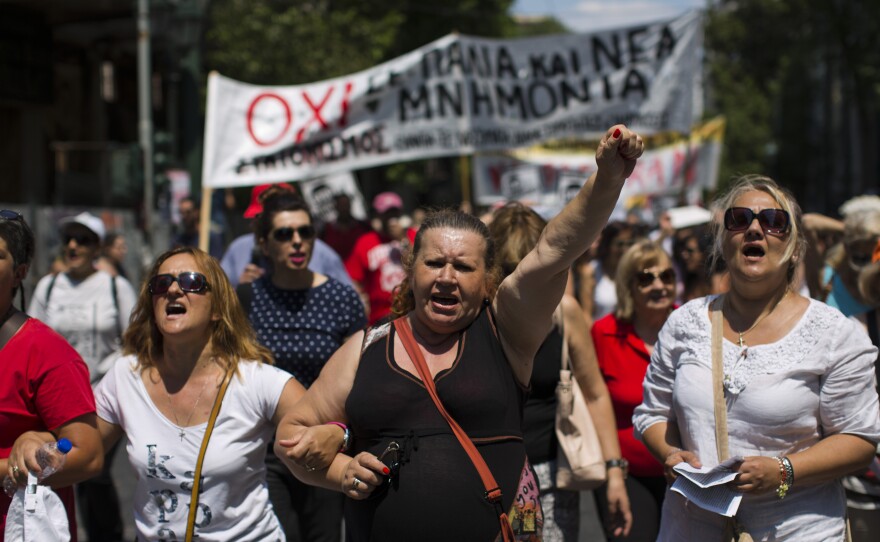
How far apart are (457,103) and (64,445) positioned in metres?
6.79

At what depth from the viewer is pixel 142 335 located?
13.4ft

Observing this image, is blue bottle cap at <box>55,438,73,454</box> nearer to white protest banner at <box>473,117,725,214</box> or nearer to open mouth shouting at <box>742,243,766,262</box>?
open mouth shouting at <box>742,243,766,262</box>

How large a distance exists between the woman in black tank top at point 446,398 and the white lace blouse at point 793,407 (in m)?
0.60

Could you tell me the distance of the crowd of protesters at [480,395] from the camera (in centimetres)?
313

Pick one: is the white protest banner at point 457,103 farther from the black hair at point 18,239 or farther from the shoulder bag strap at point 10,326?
the shoulder bag strap at point 10,326

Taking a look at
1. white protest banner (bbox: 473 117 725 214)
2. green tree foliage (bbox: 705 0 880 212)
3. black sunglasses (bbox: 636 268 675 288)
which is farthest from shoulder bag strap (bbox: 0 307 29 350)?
green tree foliage (bbox: 705 0 880 212)

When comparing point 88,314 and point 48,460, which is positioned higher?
point 88,314

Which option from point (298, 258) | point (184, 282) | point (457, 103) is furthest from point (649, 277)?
point (457, 103)

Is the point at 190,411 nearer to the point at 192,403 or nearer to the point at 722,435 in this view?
the point at 192,403

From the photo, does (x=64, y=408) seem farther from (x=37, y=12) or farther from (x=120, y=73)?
(x=120, y=73)

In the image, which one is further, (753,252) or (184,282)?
(184,282)

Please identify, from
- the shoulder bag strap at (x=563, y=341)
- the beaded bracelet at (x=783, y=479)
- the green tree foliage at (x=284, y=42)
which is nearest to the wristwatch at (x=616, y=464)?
the shoulder bag strap at (x=563, y=341)

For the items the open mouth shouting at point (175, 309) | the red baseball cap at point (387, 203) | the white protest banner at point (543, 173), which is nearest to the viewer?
the open mouth shouting at point (175, 309)

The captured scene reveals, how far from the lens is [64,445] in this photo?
342cm
